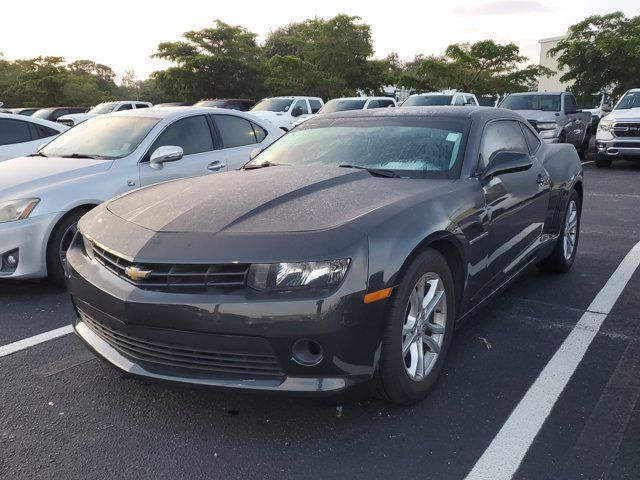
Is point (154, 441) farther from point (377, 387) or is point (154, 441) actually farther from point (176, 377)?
point (377, 387)

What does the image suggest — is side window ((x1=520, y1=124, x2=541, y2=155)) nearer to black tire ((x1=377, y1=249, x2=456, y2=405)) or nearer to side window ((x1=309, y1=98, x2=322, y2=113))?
black tire ((x1=377, y1=249, x2=456, y2=405))

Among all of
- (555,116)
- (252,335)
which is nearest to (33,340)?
(252,335)

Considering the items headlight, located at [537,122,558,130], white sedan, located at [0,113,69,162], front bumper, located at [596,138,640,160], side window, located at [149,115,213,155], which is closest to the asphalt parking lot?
side window, located at [149,115,213,155]

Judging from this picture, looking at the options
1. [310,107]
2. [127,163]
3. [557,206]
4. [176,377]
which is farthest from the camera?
[310,107]

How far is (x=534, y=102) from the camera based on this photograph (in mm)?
15773

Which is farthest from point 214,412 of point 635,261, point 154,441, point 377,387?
point 635,261

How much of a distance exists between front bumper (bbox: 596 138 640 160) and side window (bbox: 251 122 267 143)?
9163 millimetres

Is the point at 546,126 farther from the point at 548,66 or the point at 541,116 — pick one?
the point at 548,66

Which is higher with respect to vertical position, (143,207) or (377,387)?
(143,207)

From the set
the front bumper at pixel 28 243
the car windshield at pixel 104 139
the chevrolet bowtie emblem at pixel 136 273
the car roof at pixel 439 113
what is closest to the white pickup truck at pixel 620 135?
the car roof at pixel 439 113

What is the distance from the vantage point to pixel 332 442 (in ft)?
8.96

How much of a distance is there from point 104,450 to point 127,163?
3403mm

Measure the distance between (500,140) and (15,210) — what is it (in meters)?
3.73

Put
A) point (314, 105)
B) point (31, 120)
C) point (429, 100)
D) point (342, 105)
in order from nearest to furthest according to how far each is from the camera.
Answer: point (31, 120)
point (429, 100)
point (342, 105)
point (314, 105)
